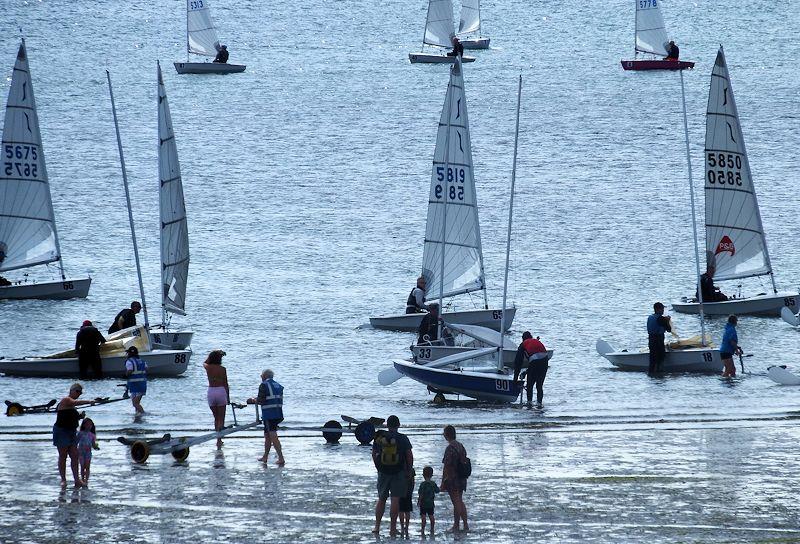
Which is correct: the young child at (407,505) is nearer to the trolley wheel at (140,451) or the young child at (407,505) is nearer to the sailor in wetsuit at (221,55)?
the trolley wheel at (140,451)

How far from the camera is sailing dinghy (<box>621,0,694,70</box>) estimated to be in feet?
355

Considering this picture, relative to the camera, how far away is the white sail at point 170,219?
138 ft

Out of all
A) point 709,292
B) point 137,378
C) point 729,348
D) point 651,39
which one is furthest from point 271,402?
point 651,39

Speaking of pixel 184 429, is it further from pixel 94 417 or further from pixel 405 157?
pixel 405 157

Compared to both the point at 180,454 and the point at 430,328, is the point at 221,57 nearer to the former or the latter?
the point at 430,328

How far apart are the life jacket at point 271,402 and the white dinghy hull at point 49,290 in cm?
2641

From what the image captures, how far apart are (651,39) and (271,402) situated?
292ft

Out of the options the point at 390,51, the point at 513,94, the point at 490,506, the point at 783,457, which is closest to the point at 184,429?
the point at 490,506

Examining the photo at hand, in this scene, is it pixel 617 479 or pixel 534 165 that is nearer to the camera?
pixel 617 479

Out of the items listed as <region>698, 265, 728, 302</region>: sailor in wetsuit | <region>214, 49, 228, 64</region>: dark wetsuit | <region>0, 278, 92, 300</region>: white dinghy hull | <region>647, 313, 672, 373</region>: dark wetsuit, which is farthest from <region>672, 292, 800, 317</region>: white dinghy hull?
<region>214, 49, 228, 64</region>: dark wetsuit

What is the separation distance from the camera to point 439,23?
109m

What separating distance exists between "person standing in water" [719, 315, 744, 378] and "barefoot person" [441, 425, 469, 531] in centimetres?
1712

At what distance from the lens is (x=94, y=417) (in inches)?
1241

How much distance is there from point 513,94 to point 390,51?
22696 millimetres
